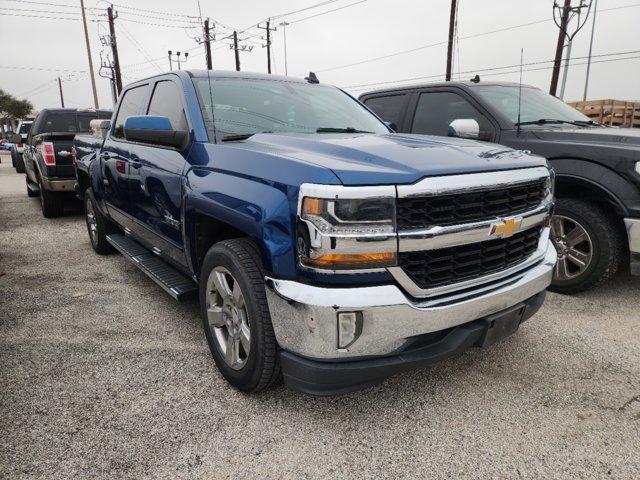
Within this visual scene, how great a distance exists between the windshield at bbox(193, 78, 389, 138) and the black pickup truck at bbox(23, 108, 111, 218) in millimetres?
5205

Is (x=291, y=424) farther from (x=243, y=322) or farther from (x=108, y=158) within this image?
(x=108, y=158)

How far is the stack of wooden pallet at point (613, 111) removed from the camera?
508 inches

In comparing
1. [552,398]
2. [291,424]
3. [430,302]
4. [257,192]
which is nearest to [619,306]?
[552,398]

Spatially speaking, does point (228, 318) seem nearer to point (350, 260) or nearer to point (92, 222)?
point (350, 260)

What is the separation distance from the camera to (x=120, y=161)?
12.9 feet

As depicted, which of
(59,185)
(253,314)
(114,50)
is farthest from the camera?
(114,50)

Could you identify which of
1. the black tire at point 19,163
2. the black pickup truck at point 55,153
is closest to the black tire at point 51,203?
the black pickup truck at point 55,153

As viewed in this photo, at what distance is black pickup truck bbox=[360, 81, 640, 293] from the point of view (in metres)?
3.62

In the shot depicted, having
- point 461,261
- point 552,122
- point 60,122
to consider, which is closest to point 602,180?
point 552,122

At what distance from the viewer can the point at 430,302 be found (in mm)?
A: 2051

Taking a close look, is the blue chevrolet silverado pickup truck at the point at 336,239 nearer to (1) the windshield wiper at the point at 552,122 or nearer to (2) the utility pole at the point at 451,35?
(1) the windshield wiper at the point at 552,122

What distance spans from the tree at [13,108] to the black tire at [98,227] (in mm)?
67255

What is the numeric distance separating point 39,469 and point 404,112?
15.6ft

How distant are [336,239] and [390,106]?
4148 mm
